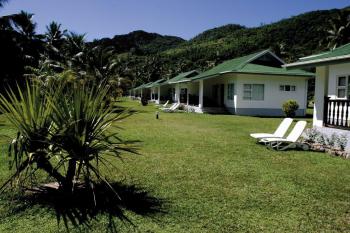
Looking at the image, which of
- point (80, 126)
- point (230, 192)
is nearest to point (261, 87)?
point (230, 192)

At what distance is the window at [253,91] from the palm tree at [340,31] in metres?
28.3

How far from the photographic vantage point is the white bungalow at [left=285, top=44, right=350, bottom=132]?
1056 cm

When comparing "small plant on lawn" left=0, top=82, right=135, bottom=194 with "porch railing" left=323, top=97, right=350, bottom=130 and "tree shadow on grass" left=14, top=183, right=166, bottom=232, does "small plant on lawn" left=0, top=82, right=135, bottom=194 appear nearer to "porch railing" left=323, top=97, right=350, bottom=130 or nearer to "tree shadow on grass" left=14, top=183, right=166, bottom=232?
"tree shadow on grass" left=14, top=183, right=166, bottom=232

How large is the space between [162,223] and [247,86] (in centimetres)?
2296

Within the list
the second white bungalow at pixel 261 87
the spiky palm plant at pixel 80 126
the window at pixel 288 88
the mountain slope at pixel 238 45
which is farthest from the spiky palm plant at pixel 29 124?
the mountain slope at pixel 238 45

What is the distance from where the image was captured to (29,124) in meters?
4.78

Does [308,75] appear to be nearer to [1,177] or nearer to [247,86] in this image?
[247,86]

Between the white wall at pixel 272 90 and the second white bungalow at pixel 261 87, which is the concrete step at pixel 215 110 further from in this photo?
the white wall at pixel 272 90

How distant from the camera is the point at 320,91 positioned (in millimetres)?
12297

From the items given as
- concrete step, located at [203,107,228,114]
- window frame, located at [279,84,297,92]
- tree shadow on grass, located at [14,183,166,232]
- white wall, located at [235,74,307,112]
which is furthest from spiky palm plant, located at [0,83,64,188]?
window frame, located at [279,84,297,92]

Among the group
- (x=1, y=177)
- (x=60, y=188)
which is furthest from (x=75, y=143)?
(x=1, y=177)

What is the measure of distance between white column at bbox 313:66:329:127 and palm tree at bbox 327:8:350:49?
1611 inches

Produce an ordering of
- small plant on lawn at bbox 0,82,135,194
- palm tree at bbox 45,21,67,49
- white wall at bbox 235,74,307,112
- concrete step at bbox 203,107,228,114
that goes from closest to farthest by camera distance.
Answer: small plant on lawn at bbox 0,82,135,194 → white wall at bbox 235,74,307,112 → concrete step at bbox 203,107,228,114 → palm tree at bbox 45,21,67,49

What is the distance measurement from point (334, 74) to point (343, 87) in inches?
23.7
